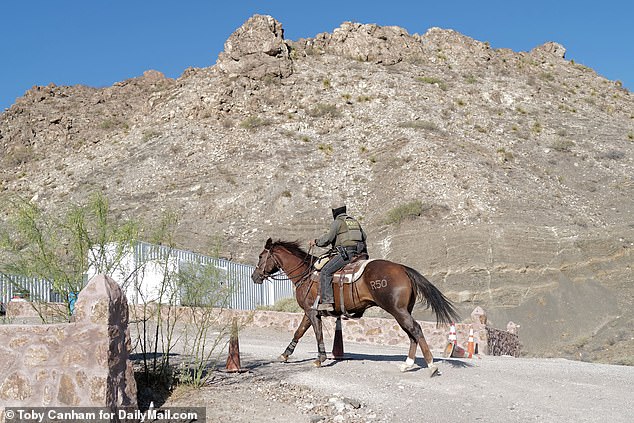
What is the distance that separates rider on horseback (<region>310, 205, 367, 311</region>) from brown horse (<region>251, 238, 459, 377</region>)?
192 millimetres

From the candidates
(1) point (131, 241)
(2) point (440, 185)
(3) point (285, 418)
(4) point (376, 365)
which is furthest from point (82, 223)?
(2) point (440, 185)

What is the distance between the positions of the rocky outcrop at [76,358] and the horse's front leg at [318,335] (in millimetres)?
5118

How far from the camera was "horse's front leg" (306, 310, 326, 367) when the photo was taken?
501 inches

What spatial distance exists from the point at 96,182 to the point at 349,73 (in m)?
24.6

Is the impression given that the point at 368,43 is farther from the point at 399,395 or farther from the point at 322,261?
the point at 399,395

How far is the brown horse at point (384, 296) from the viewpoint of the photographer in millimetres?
12117

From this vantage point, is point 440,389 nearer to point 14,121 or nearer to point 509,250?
point 509,250

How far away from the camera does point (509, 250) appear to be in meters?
33.7

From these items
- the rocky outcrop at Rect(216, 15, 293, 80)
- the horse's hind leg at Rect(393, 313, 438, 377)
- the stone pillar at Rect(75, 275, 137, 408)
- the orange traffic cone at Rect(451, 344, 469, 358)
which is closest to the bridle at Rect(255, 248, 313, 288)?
the horse's hind leg at Rect(393, 313, 438, 377)

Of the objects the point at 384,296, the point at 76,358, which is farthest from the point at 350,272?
the point at 76,358

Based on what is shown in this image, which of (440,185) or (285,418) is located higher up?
(440,185)

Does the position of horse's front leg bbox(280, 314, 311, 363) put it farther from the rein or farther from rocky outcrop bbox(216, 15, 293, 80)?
rocky outcrop bbox(216, 15, 293, 80)

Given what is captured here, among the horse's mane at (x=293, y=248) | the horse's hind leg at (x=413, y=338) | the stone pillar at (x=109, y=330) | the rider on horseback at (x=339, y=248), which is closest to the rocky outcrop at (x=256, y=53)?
the horse's mane at (x=293, y=248)

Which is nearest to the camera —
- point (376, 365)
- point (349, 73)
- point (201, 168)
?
point (376, 365)
